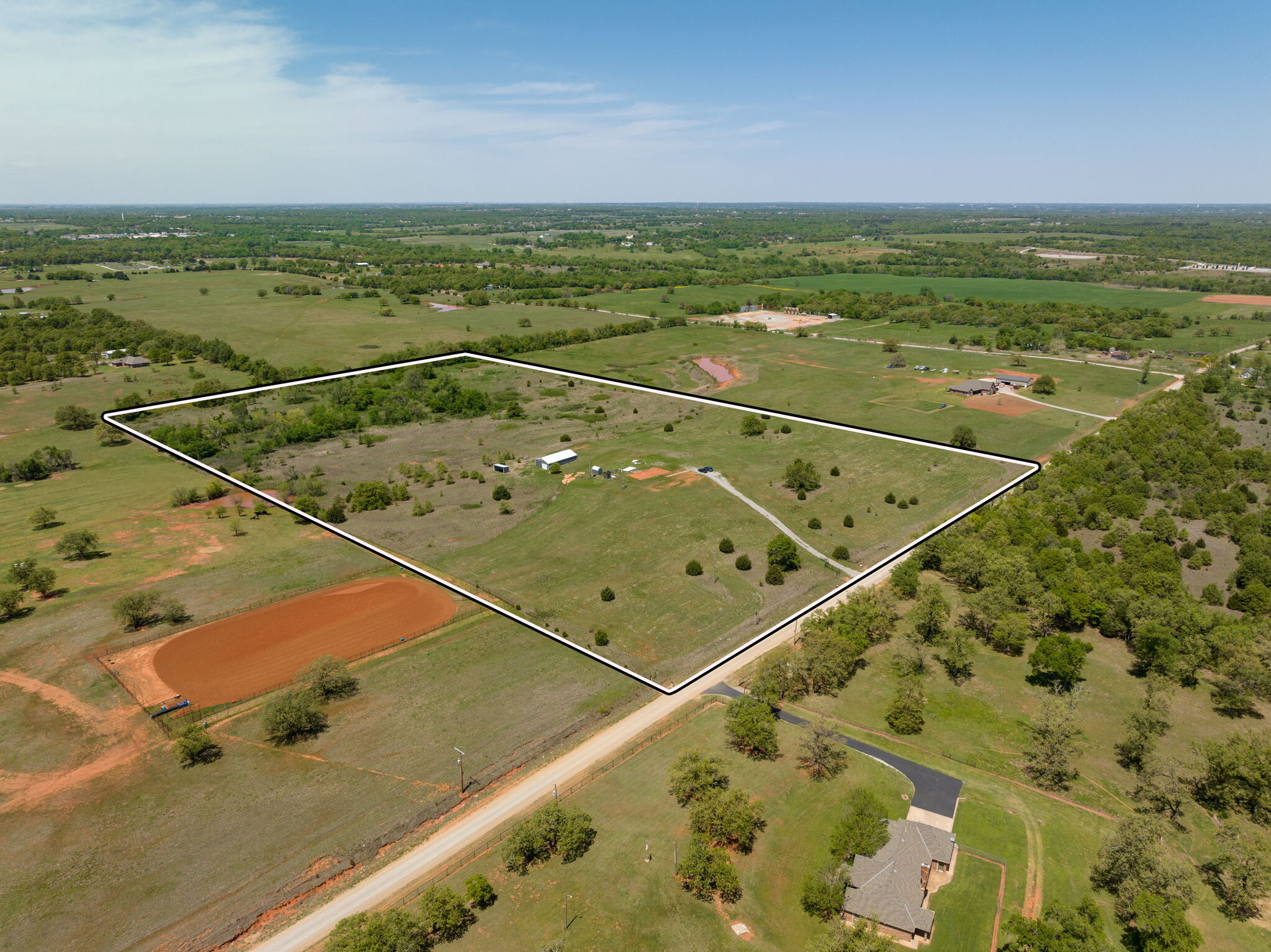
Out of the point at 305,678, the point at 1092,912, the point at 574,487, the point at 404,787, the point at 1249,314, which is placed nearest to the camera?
the point at 1092,912

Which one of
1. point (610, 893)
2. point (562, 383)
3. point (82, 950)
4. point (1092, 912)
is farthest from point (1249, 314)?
point (82, 950)

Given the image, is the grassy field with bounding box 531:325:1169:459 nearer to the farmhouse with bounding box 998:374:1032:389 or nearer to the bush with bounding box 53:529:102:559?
the farmhouse with bounding box 998:374:1032:389

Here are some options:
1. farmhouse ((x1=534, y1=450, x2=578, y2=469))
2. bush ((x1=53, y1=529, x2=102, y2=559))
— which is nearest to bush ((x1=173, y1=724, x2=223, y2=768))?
bush ((x1=53, y1=529, x2=102, y2=559))

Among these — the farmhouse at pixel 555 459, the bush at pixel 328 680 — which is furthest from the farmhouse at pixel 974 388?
the bush at pixel 328 680

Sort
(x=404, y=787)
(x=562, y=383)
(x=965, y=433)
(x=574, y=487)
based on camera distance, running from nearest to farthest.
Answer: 1. (x=404, y=787)
2. (x=574, y=487)
3. (x=965, y=433)
4. (x=562, y=383)

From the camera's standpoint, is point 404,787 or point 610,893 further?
point 404,787

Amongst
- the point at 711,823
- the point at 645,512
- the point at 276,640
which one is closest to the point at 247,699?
the point at 276,640

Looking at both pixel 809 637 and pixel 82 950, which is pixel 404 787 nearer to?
pixel 82 950
